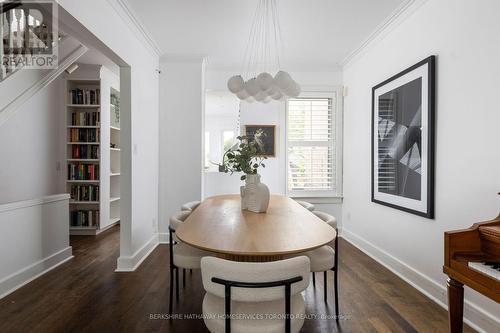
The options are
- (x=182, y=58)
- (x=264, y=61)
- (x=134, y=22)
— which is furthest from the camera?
(x=264, y=61)

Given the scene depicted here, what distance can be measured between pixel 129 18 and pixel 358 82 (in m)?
3.03

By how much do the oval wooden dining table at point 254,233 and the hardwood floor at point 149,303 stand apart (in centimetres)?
78

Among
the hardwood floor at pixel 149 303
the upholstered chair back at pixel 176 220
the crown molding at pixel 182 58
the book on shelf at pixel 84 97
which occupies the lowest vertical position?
the hardwood floor at pixel 149 303

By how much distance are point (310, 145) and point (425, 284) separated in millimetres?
2578

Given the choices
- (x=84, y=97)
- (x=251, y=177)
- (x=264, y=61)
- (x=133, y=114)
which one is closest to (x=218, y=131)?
(x=84, y=97)

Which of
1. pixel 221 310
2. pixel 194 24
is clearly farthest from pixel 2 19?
pixel 221 310

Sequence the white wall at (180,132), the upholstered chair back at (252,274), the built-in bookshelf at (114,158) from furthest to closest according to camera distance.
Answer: the built-in bookshelf at (114,158), the white wall at (180,132), the upholstered chair back at (252,274)

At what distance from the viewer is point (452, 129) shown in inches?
88.0

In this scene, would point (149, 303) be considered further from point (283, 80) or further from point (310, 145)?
point (310, 145)

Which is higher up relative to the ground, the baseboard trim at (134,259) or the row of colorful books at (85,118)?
the row of colorful books at (85,118)

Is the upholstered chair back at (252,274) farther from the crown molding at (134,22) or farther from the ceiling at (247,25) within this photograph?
the crown molding at (134,22)

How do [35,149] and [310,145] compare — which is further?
A: [310,145]

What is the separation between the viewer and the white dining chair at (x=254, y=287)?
1.23 meters

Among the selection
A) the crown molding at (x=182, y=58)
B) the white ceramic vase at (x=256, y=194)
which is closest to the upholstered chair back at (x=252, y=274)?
the white ceramic vase at (x=256, y=194)
